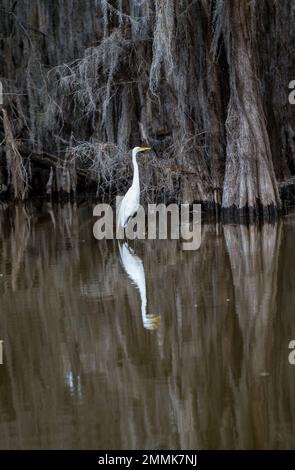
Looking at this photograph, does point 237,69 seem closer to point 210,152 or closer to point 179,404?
point 210,152

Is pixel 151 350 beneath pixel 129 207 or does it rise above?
beneath

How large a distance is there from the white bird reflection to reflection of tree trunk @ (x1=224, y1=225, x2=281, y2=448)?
752mm

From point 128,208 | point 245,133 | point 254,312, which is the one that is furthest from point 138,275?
point 245,133

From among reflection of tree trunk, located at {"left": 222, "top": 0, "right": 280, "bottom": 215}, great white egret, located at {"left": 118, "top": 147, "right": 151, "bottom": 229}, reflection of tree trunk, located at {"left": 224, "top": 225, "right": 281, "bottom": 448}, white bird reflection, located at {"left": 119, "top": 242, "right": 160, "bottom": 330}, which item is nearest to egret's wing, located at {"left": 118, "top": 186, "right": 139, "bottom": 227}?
great white egret, located at {"left": 118, "top": 147, "right": 151, "bottom": 229}

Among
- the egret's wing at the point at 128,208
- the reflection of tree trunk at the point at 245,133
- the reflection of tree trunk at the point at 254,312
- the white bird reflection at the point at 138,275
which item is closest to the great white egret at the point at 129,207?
the egret's wing at the point at 128,208

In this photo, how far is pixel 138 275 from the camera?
9367 mm

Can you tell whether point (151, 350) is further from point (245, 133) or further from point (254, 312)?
point (245, 133)

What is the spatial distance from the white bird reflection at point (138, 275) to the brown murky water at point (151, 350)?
27 mm

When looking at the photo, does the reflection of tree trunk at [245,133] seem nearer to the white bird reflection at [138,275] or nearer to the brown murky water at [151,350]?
the white bird reflection at [138,275]

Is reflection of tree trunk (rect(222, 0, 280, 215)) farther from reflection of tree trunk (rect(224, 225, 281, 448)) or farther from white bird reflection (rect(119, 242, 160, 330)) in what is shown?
white bird reflection (rect(119, 242, 160, 330))

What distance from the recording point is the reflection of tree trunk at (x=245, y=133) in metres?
13.8

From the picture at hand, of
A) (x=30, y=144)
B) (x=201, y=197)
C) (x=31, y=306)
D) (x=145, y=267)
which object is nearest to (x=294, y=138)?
(x=201, y=197)

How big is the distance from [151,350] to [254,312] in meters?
1.28

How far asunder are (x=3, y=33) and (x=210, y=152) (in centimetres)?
836
